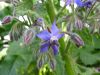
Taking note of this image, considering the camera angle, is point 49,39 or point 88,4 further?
point 88,4

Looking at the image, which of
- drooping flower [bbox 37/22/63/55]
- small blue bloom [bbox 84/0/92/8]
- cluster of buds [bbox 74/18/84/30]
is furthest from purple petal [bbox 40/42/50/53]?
small blue bloom [bbox 84/0/92/8]

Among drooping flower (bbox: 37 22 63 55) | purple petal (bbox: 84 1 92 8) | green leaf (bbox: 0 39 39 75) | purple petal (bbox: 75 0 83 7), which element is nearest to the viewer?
drooping flower (bbox: 37 22 63 55)

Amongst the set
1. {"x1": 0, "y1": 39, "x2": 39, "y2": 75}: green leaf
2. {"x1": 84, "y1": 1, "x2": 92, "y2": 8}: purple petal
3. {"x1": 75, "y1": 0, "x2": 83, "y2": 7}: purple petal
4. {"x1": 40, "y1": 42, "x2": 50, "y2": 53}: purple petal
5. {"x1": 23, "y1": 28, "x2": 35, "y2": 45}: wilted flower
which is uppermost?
{"x1": 75, "y1": 0, "x2": 83, "y2": 7}: purple petal

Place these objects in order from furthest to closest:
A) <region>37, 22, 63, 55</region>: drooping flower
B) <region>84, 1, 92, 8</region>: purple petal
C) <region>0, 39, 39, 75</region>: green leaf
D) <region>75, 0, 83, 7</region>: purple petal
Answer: <region>0, 39, 39, 75</region>: green leaf, <region>84, 1, 92, 8</region>: purple petal, <region>75, 0, 83, 7</region>: purple petal, <region>37, 22, 63, 55</region>: drooping flower

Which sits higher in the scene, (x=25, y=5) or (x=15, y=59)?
(x=25, y=5)

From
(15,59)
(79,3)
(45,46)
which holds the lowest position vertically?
(15,59)

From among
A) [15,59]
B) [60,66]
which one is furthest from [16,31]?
[15,59]

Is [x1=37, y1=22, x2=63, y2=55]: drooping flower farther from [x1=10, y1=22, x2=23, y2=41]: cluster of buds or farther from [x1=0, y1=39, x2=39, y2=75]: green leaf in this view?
[x1=0, y1=39, x2=39, y2=75]: green leaf

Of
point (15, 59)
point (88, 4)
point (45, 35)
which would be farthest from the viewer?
point (15, 59)

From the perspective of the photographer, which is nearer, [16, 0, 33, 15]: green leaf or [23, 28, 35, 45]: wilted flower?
[23, 28, 35, 45]: wilted flower

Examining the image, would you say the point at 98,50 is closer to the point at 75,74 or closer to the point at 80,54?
the point at 80,54

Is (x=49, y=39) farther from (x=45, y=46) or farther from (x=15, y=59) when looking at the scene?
(x=15, y=59)

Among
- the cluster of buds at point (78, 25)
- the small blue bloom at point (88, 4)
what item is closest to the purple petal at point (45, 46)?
the cluster of buds at point (78, 25)
